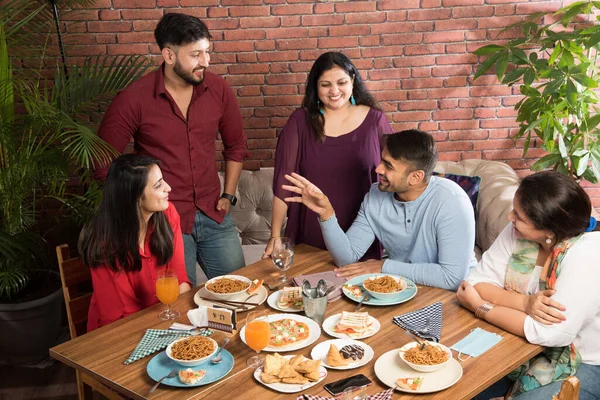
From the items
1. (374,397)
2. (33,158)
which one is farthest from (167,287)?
(33,158)

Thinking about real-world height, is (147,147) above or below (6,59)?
below

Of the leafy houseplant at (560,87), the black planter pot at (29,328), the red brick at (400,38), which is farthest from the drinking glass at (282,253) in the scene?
the red brick at (400,38)

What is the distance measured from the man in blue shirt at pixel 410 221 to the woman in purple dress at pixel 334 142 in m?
0.28

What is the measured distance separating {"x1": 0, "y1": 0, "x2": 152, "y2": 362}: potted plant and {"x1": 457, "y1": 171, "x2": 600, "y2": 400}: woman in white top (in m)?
1.82

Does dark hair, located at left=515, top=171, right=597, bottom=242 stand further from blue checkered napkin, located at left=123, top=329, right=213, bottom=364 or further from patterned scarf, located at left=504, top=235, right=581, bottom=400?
blue checkered napkin, located at left=123, top=329, right=213, bottom=364

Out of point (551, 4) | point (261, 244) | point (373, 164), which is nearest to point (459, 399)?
point (373, 164)

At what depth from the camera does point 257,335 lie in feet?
6.73

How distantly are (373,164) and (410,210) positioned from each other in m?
0.44

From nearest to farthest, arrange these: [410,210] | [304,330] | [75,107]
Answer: [304,330] → [410,210] → [75,107]

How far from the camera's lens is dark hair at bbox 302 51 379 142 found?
10.1 ft

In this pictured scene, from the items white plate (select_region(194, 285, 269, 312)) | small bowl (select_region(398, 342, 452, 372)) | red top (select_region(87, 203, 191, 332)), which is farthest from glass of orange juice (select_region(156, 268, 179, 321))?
small bowl (select_region(398, 342, 452, 372))

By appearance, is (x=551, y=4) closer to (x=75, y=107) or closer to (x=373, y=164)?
(x=373, y=164)

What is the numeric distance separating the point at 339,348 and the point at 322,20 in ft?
8.76

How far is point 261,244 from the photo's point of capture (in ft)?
14.0
